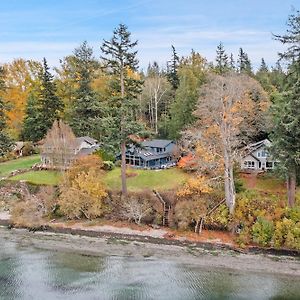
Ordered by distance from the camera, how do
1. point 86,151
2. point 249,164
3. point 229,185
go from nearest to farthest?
point 229,185, point 249,164, point 86,151

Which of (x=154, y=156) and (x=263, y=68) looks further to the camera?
(x=263, y=68)

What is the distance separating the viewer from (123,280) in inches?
844

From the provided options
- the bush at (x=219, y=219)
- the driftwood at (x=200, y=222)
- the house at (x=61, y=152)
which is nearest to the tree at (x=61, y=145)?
the house at (x=61, y=152)

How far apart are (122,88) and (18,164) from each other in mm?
18458

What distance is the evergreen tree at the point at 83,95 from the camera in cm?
4644

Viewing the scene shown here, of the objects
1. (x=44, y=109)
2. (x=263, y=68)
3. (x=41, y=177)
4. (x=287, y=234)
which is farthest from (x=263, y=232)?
(x=263, y=68)

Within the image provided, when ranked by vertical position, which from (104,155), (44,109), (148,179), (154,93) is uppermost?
(154,93)

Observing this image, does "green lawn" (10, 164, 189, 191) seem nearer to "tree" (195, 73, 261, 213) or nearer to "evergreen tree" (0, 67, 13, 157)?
"evergreen tree" (0, 67, 13, 157)

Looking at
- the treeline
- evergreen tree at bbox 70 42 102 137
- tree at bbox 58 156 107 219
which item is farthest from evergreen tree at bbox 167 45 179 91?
tree at bbox 58 156 107 219

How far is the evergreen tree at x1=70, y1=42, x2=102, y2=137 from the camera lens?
4644 centimetres

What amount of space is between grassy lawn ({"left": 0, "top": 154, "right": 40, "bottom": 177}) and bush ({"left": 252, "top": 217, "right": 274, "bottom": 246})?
25223 mm

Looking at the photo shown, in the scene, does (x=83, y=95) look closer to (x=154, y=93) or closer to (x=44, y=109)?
(x=44, y=109)

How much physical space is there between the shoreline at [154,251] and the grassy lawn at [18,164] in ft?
40.1

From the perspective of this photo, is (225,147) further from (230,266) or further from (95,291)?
(95,291)
